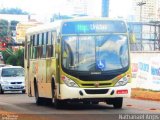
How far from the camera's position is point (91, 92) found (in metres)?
19.5

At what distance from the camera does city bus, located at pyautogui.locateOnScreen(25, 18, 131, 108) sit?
19578 millimetres

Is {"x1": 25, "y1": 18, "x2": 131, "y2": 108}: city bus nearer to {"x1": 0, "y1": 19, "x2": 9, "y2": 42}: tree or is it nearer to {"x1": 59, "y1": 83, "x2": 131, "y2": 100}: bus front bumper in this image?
{"x1": 59, "y1": 83, "x2": 131, "y2": 100}: bus front bumper

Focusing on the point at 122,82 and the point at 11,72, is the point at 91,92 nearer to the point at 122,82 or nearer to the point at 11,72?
the point at 122,82

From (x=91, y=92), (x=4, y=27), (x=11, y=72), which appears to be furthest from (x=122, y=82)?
(x=4, y=27)

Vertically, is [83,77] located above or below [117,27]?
below

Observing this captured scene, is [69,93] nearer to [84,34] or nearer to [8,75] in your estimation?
[84,34]

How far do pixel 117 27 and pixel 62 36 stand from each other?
1.87 meters

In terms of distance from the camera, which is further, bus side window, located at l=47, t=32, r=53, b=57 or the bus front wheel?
bus side window, located at l=47, t=32, r=53, b=57

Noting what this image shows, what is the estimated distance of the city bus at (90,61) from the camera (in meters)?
19.6

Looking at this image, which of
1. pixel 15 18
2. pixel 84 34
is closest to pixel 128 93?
pixel 84 34

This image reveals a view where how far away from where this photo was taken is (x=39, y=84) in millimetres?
23656

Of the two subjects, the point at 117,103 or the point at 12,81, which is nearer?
the point at 117,103

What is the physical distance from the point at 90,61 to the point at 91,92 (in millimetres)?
1003

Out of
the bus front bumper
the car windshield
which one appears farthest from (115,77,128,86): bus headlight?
the car windshield
